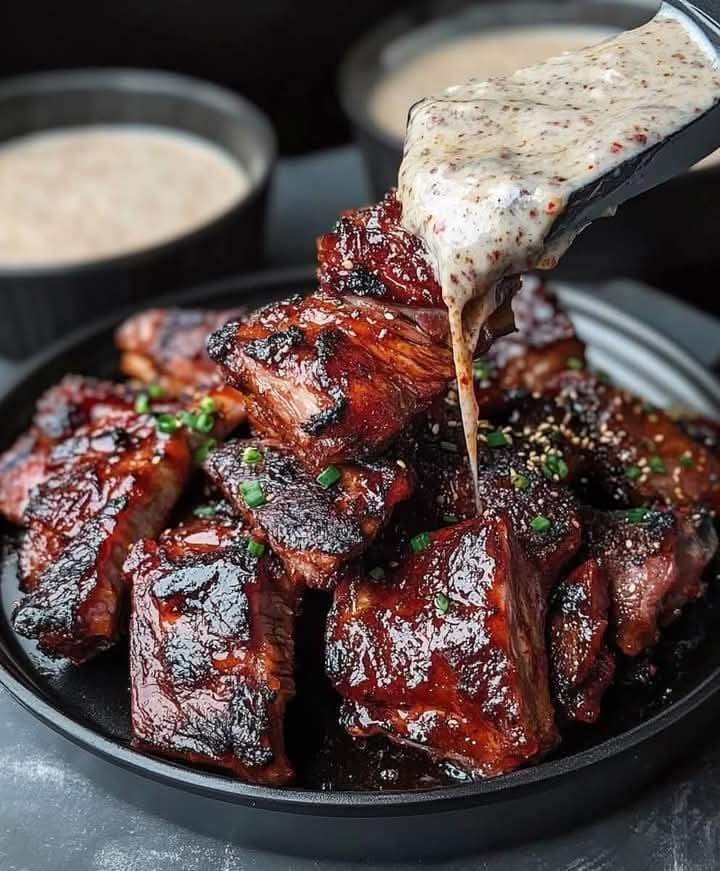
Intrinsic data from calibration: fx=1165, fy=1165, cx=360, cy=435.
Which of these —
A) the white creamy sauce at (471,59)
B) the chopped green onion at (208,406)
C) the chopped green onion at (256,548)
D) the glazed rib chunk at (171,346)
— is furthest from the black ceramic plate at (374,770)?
the white creamy sauce at (471,59)

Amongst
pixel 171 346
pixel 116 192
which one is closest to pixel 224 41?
pixel 116 192

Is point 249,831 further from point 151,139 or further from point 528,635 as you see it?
point 151,139

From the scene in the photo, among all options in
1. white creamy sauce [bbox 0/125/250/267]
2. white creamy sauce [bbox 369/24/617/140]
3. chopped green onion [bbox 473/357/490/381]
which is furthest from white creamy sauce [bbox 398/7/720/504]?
white creamy sauce [bbox 369/24/617/140]

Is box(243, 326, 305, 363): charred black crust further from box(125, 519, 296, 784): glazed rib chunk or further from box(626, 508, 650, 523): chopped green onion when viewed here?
box(626, 508, 650, 523): chopped green onion

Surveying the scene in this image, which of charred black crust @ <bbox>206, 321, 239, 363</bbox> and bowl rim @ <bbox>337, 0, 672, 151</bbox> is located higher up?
charred black crust @ <bbox>206, 321, 239, 363</bbox>

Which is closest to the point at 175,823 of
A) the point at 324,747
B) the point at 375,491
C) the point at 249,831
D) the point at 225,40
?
the point at 249,831

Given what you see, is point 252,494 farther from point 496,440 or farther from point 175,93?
point 175,93

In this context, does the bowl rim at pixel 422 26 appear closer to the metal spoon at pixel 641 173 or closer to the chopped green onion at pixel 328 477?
the metal spoon at pixel 641 173
